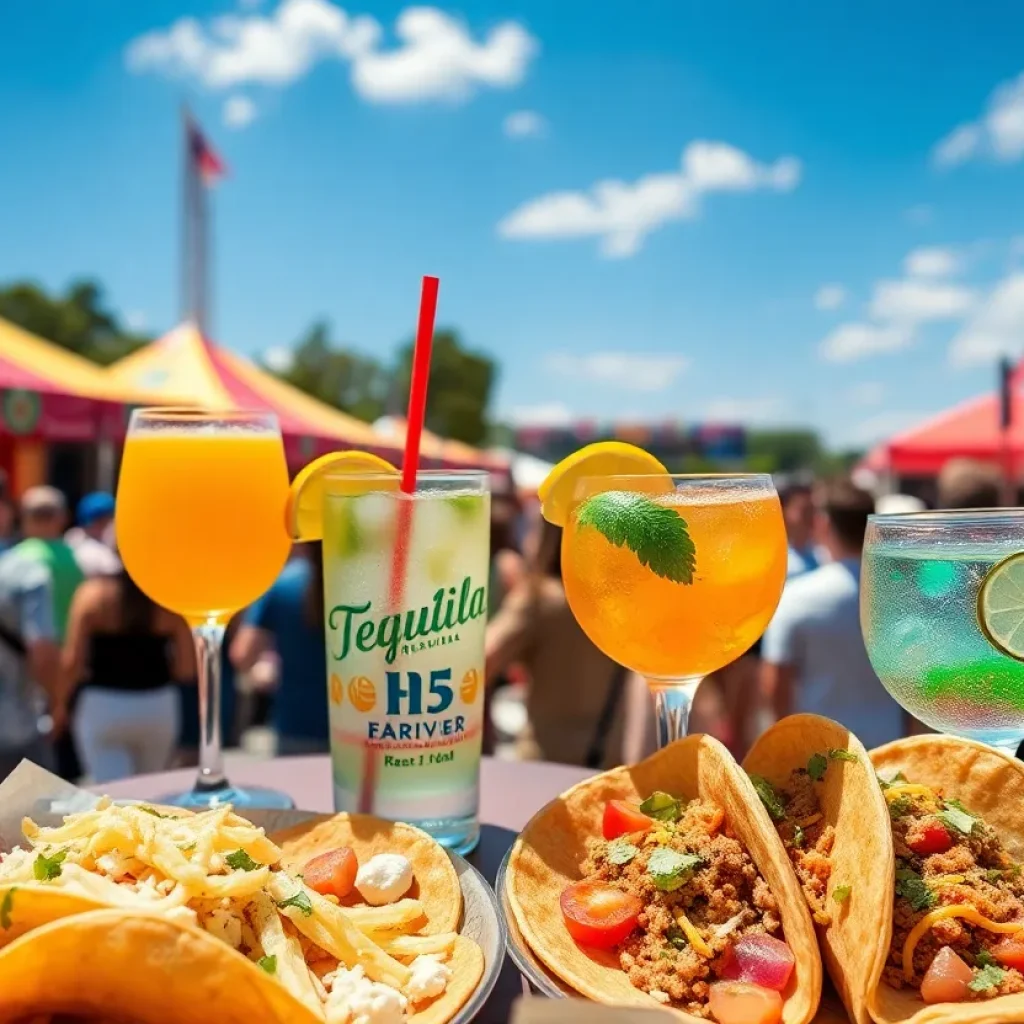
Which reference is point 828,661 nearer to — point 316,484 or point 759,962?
point 316,484

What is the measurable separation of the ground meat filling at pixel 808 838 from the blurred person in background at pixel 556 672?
3182 millimetres

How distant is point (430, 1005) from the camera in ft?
3.58

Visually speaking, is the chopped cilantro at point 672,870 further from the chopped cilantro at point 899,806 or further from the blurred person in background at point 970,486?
the blurred person in background at point 970,486

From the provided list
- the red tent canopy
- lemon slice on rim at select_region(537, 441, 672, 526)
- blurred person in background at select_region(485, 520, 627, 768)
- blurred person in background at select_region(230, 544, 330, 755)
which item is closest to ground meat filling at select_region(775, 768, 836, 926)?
lemon slice on rim at select_region(537, 441, 672, 526)

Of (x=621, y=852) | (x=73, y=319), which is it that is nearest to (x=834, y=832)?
(x=621, y=852)

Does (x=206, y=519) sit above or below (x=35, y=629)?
above

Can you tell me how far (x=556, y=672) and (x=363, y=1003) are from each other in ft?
11.8

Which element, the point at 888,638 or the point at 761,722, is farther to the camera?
the point at 761,722

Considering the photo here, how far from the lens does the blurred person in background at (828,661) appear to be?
4.52 meters

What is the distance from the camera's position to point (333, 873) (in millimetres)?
1356

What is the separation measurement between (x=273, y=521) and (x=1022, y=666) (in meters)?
1.27

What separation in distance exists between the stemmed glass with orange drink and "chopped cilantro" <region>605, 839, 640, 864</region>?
11.3 inches

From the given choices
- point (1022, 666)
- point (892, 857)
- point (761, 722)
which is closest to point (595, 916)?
point (892, 857)

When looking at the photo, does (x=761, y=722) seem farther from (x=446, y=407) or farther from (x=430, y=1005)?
(x=446, y=407)
